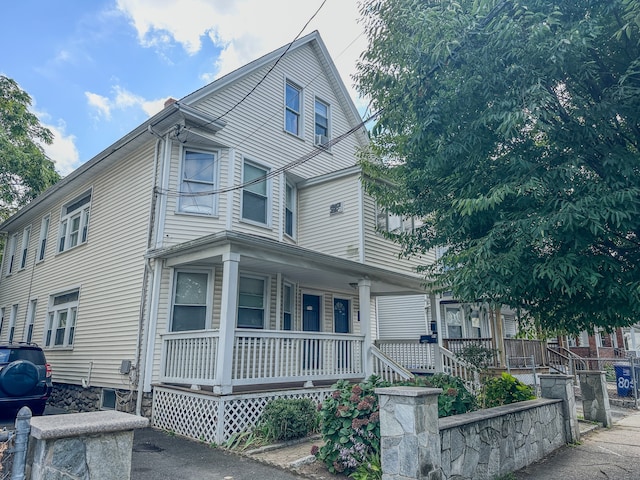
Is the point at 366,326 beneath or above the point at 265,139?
beneath

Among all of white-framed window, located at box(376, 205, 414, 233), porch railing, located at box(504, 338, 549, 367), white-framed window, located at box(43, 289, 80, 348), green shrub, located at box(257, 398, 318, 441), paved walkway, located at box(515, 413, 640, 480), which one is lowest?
paved walkway, located at box(515, 413, 640, 480)

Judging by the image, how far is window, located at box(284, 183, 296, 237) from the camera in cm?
1260

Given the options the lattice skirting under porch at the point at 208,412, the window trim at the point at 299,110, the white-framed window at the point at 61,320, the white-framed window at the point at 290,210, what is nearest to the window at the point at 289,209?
the white-framed window at the point at 290,210

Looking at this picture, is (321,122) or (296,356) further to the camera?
(321,122)

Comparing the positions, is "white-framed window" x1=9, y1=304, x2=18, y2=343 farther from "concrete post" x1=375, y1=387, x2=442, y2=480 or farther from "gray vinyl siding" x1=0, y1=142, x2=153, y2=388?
"concrete post" x1=375, y1=387, x2=442, y2=480

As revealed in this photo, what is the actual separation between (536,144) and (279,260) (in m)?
5.12

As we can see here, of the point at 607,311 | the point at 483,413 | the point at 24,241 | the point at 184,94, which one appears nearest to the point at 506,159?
the point at 607,311

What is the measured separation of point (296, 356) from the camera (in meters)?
8.76

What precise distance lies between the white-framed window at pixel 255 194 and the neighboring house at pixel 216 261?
0.04 metres

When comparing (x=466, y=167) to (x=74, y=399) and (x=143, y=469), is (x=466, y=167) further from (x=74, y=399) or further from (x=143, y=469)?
(x=74, y=399)

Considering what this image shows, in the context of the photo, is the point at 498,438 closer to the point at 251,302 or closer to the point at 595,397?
the point at 595,397

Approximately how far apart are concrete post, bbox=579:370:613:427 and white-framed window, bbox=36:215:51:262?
16561 mm

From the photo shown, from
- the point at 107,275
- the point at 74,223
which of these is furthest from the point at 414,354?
the point at 74,223

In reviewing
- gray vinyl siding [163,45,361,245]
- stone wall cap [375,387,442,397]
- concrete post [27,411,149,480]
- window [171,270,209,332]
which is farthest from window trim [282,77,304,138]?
concrete post [27,411,149,480]
